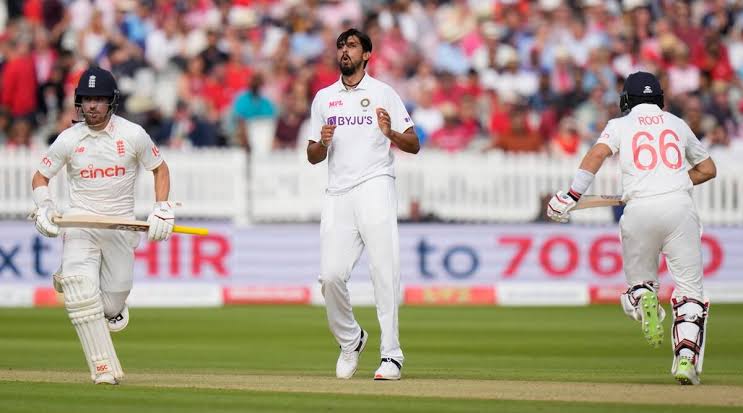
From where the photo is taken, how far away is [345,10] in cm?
2094

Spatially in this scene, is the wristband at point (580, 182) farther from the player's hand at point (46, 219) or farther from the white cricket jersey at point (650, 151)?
the player's hand at point (46, 219)

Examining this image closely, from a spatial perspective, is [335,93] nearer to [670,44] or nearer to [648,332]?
[648,332]

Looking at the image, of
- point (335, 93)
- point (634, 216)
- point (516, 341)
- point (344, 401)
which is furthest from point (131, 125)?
point (516, 341)

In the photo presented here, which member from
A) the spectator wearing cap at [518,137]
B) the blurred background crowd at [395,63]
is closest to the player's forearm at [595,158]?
the blurred background crowd at [395,63]

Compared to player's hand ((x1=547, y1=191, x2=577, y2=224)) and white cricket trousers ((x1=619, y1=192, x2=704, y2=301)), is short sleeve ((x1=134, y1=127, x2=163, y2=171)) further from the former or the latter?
white cricket trousers ((x1=619, y1=192, x2=704, y2=301))

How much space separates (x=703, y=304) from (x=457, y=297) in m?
8.46

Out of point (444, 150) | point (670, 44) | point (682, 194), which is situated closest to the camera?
point (682, 194)

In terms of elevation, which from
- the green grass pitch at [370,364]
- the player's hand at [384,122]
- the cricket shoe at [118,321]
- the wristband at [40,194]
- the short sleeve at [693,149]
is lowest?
the green grass pitch at [370,364]

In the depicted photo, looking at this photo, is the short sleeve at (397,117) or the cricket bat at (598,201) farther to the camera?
the cricket bat at (598,201)

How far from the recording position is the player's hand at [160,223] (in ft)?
28.4

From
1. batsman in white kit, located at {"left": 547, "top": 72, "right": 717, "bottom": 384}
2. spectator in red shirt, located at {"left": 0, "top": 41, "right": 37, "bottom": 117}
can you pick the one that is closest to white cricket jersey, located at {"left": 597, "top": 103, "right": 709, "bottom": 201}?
batsman in white kit, located at {"left": 547, "top": 72, "right": 717, "bottom": 384}

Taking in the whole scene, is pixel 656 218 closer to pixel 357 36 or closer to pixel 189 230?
pixel 357 36

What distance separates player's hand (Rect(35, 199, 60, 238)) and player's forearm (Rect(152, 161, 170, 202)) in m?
0.61

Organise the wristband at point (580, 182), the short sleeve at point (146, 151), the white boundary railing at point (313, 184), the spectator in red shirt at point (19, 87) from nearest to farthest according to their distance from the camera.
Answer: the wristband at point (580, 182)
the short sleeve at point (146, 151)
the white boundary railing at point (313, 184)
the spectator in red shirt at point (19, 87)
